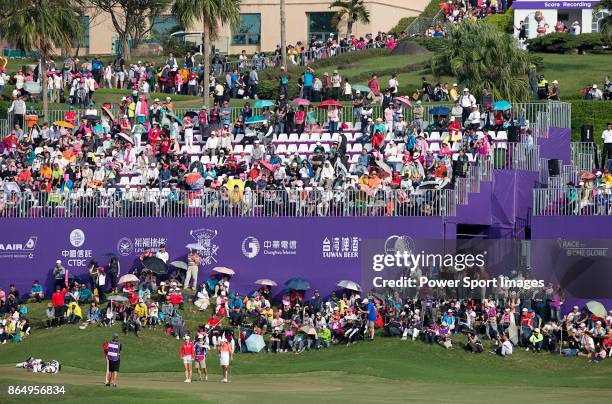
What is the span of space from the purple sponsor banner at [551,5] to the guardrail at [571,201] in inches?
1373

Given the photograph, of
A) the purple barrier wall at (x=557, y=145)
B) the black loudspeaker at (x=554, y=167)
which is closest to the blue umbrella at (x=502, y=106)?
the purple barrier wall at (x=557, y=145)

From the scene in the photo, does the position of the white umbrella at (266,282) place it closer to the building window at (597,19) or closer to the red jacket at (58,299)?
the red jacket at (58,299)

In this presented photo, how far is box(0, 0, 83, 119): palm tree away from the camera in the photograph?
6988 centimetres

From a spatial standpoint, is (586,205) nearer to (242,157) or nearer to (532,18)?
(242,157)

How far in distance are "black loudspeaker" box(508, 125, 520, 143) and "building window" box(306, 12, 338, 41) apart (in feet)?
130

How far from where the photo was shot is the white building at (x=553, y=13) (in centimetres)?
8994

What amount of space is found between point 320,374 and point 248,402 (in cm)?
838

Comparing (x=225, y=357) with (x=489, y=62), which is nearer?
(x=225, y=357)

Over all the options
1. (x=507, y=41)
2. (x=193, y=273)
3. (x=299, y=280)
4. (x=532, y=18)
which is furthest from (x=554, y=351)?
(x=532, y=18)

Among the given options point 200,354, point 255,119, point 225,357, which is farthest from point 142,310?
point 255,119

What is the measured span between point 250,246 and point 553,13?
3862 cm

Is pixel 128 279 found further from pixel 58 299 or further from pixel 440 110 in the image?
pixel 440 110

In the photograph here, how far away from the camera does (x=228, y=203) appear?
58500 mm

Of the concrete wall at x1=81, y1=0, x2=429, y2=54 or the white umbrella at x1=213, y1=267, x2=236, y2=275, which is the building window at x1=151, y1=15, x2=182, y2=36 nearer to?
the concrete wall at x1=81, y1=0, x2=429, y2=54
